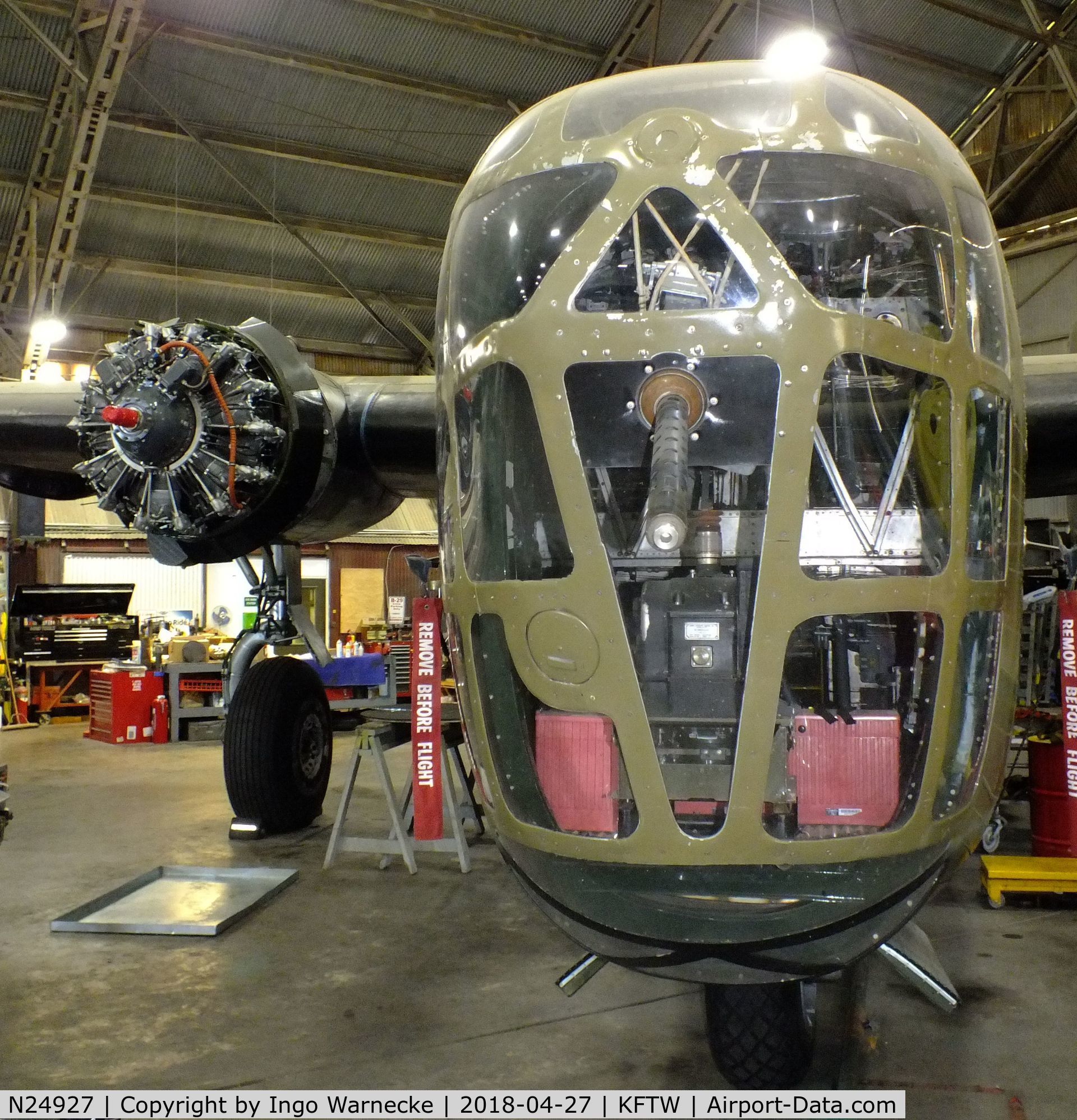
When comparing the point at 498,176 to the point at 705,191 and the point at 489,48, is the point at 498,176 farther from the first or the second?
the point at 489,48

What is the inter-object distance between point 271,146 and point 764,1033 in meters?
15.0

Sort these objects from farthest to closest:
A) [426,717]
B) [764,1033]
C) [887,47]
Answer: [887,47] → [426,717] → [764,1033]

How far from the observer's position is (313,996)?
4.62 meters

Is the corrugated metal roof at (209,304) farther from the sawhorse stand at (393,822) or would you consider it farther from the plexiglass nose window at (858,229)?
the plexiglass nose window at (858,229)

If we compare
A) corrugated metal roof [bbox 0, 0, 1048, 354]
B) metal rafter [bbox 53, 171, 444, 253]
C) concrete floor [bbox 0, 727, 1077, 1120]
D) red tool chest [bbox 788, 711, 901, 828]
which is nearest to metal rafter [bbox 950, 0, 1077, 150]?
corrugated metal roof [bbox 0, 0, 1048, 354]

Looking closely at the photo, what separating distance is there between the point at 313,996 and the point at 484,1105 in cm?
136

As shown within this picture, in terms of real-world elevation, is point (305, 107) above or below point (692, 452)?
above

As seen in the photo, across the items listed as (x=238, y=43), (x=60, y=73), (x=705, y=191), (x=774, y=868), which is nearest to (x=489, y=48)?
(x=238, y=43)

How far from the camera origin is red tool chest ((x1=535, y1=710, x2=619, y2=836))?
2734mm

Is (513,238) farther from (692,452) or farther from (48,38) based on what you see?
(48,38)

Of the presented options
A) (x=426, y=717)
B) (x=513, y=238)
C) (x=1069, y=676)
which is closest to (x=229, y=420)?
(x=426, y=717)

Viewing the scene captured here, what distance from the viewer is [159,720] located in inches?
544

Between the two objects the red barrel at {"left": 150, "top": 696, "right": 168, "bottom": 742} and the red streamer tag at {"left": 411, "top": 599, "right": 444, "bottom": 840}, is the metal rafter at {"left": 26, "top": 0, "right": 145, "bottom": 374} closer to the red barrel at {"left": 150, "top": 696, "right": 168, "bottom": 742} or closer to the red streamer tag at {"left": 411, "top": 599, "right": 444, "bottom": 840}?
the red barrel at {"left": 150, "top": 696, "right": 168, "bottom": 742}

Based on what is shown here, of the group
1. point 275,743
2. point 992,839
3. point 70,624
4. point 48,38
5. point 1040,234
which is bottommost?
point 992,839
